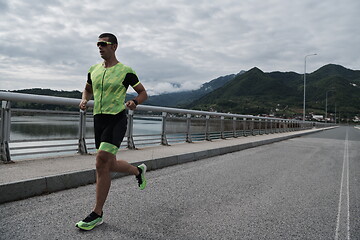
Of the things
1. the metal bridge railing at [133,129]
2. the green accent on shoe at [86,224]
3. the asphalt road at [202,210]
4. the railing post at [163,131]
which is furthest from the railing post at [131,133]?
the green accent on shoe at [86,224]

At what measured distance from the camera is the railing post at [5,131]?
508 cm

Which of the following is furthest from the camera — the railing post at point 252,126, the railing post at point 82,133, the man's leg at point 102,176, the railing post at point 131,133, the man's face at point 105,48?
the railing post at point 252,126

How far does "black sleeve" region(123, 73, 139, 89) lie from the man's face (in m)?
0.30

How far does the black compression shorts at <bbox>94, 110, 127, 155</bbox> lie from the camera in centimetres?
299

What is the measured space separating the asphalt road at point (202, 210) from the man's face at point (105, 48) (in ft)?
5.68

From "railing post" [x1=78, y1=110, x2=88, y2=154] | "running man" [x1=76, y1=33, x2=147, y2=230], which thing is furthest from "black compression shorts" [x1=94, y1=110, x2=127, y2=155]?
"railing post" [x1=78, y1=110, x2=88, y2=154]

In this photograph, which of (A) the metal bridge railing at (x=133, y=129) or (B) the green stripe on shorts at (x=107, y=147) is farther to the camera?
(A) the metal bridge railing at (x=133, y=129)

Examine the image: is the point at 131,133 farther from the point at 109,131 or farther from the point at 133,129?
the point at 109,131

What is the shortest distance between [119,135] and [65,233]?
1.04m

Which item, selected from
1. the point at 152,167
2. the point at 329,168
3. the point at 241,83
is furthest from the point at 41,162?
the point at 241,83

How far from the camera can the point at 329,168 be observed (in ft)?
24.1

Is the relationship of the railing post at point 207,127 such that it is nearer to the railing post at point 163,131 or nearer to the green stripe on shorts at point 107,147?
the railing post at point 163,131

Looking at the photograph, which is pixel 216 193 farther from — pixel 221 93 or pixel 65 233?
pixel 221 93

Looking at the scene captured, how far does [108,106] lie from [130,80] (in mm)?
363
